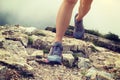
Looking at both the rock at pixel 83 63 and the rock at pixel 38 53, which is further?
the rock at pixel 38 53

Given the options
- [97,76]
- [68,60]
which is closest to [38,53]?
[68,60]

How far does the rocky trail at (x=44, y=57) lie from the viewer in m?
8.11

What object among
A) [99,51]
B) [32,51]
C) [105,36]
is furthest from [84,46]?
[105,36]

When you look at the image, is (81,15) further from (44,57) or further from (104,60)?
(104,60)

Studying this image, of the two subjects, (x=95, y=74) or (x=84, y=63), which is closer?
(x=95, y=74)

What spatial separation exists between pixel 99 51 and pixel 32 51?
8.40ft

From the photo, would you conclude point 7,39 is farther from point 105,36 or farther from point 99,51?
point 105,36

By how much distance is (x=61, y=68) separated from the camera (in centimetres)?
922

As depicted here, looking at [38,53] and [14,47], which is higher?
[14,47]

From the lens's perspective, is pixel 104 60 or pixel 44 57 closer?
pixel 44 57

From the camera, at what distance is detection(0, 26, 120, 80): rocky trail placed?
811cm

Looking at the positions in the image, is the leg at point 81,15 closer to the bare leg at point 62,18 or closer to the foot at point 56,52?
the bare leg at point 62,18

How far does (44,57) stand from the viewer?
33.5 feet

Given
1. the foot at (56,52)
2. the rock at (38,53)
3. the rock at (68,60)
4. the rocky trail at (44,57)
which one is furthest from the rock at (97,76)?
the rock at (38,53)
